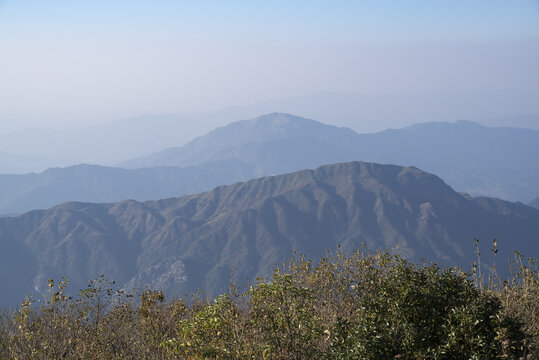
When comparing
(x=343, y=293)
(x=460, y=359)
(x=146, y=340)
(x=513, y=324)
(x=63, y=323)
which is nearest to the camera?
(x=460, y=359)

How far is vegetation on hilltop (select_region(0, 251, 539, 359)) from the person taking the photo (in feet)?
34.2

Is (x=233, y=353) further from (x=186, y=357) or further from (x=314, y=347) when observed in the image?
(x=314, y=347)

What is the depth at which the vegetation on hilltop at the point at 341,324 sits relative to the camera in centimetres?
1042

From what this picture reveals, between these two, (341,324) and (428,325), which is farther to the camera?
(341,324)

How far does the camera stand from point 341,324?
12109 mm

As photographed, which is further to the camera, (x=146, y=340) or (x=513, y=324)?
(x=146, y=340)

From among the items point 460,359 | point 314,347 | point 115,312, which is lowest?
point 115,312

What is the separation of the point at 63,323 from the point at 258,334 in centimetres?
765

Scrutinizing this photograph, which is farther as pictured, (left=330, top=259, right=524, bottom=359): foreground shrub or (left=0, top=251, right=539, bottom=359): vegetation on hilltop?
(left=0, top=251, right=539, bottom=359): vegetation on hilltop

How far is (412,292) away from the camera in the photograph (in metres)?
11.5

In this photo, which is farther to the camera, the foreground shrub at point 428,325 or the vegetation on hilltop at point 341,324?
the vegetation on hilltop at point 341,324

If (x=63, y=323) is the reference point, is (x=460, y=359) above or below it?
above

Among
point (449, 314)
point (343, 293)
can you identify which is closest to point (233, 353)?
point (449, 314)

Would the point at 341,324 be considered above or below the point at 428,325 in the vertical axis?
below
